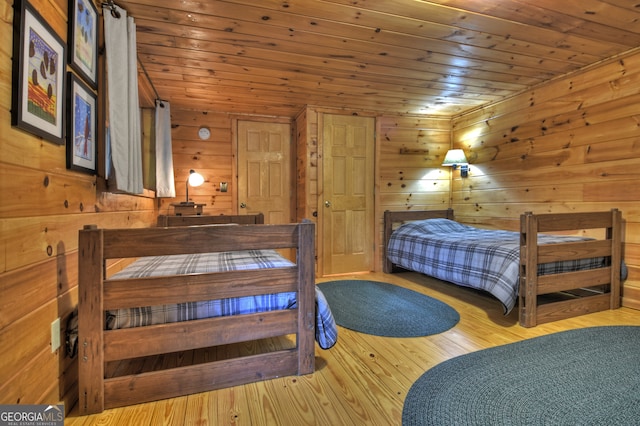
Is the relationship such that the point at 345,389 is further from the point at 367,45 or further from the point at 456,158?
the point at 456,158

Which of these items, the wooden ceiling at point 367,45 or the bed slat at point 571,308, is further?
the bed slat at point 571,308

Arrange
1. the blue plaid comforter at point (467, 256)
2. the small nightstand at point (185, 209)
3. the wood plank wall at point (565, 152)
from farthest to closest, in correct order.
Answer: the small nightstand at point (185, 209)
the wood plank wall at point (565, 152)
the blue plaid comforter at point (467, 256)

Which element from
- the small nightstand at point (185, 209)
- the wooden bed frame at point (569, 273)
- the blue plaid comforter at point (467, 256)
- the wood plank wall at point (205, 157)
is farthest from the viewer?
the wood plank wall at point (205, 157)

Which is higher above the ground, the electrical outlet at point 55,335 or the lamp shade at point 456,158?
the lamp shade at point 456,158

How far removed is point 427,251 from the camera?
3.29 meters

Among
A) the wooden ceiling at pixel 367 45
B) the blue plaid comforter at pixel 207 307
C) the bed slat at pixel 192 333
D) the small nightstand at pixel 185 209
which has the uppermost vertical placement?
the wooden ceiling at pixel 367 45

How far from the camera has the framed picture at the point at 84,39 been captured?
1373 millimetres

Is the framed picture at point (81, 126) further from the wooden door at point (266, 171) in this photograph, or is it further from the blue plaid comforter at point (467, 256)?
the blue plaid comforter at point (467, 256)

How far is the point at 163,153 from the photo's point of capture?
3.15 metres

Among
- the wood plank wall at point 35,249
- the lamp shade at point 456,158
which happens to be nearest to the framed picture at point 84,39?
the wood plank wall at point 35,249

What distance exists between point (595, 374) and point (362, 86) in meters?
2.76

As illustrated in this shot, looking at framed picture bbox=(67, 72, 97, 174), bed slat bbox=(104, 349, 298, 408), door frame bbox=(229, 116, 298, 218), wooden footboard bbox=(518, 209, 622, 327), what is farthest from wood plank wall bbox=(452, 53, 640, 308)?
framed picture bbox=(67, 72, 97, 174)

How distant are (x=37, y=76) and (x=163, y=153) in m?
2.13

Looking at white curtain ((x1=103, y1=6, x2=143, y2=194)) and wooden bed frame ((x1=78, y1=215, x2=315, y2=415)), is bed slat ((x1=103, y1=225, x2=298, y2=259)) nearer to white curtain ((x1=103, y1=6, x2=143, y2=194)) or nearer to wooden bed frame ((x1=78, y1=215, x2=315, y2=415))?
wooden bed frame ((x1=78, y1=215, x2=315, y2=415))
